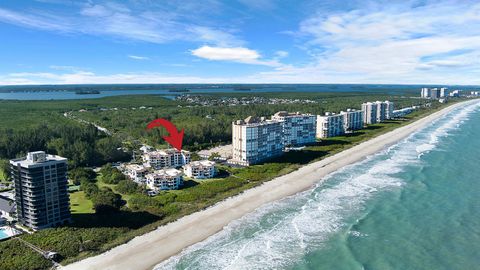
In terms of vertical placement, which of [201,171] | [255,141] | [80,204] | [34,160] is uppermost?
[34,160]

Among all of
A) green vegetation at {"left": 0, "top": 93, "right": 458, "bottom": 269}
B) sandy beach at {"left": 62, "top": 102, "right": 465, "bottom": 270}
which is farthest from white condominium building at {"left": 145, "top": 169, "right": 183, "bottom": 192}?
sandy beach at {"left": 62, "top": 102, "right": 465, "bottom": 270}

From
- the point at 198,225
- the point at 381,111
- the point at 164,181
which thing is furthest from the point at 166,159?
the point at 381,111

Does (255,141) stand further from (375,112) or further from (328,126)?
(375,112)

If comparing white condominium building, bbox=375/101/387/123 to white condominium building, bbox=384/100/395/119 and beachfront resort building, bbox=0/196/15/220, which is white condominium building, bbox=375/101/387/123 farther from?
beachfront resort building, bbox=0/196/15/220

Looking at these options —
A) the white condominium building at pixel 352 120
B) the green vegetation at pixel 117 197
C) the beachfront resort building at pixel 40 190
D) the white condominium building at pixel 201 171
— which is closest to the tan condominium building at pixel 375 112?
the white condominium building at pixel 352 120

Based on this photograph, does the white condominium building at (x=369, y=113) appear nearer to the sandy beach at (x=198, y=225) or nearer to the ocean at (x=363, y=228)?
the sandy beach at (x=198, y=225)

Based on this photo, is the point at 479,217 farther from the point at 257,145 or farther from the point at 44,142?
the point at 44,142
